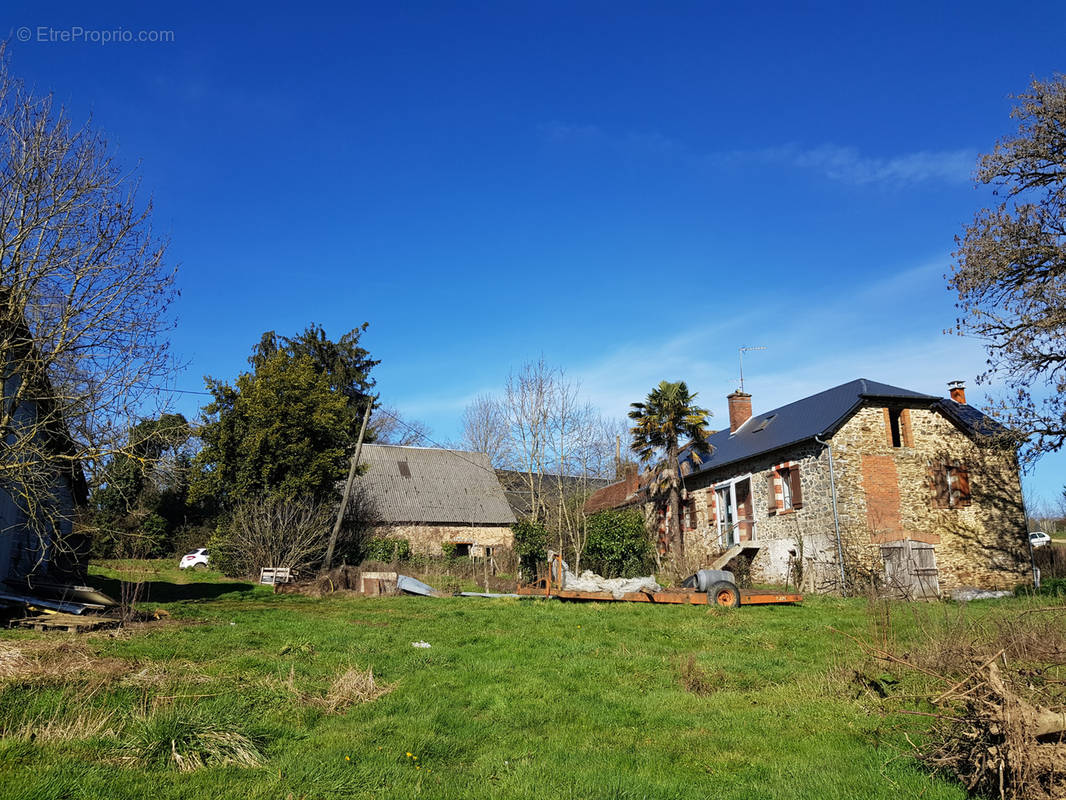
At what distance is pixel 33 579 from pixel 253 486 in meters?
8.51

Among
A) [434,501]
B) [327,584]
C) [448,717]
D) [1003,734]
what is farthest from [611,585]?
[434,501]

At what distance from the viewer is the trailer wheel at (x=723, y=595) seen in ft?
56.0

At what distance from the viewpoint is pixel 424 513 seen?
3384 cm

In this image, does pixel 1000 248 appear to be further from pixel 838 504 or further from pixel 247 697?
pixel 247 697

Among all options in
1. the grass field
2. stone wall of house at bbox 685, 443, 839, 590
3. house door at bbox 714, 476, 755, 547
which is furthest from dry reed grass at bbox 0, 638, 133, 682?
house door at bbox 714, 476, 755, 547

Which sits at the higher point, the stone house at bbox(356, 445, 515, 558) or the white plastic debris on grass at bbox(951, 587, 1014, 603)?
the stone house at bbox(356, 445, 515, 558)

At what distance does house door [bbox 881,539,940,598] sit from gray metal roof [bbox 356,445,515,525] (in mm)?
17813

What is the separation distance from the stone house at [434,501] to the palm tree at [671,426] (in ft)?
29.0

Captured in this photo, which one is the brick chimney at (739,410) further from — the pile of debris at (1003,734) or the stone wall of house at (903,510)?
the pile of debris at (1003,734)

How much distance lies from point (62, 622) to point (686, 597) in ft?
42.9

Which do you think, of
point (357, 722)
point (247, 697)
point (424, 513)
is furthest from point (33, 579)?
point (424, 513)

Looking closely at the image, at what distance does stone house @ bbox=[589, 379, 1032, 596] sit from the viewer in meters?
22.6

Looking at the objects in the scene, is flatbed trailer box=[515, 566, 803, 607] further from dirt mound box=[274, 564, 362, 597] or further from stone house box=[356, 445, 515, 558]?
stone house box=[356, 445, 515, 558]

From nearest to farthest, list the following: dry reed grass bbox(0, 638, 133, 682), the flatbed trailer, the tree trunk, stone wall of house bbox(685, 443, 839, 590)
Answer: dry reed grass bbox(0, 638, 133, 682) < the flatbed trailer < stone wall of house bbox(685, 443, 839, 590) < the tree trunk
